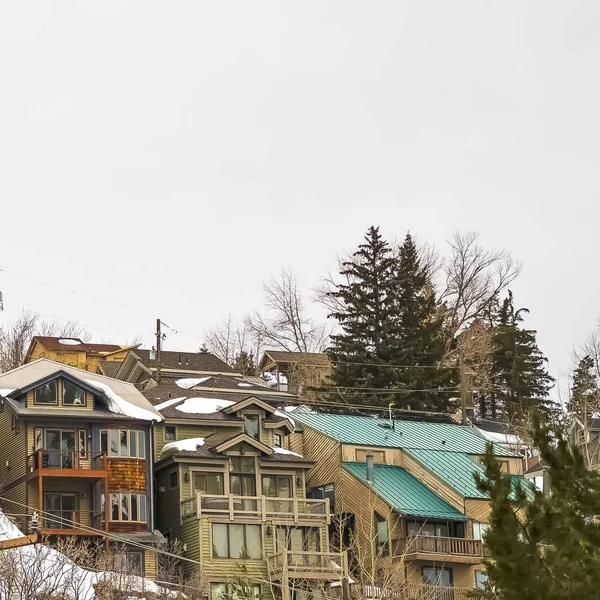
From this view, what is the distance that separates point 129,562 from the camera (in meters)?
55.8

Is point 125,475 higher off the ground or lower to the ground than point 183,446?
lower

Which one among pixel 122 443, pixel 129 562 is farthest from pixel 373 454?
pixel 129 562

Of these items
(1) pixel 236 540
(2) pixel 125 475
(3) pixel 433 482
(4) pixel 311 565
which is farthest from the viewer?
(3) pixel 433 482

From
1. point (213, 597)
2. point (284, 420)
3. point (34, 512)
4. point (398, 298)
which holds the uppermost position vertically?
point (398, 298)

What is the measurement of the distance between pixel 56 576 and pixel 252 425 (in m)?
18.0

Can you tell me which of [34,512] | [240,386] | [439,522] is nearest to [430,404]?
[240,386]

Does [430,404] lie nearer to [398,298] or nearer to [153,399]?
[398,298]

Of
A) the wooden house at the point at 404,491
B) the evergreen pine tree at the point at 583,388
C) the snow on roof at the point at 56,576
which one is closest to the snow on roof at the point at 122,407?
the snow on roof at the point at 56,576

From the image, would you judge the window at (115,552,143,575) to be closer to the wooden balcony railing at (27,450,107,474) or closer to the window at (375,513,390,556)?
the wooden balcony railing at (27,450,107,474)

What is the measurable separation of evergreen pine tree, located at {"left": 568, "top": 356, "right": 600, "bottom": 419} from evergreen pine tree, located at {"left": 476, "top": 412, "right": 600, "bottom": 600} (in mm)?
65013

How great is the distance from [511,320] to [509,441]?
2568cm

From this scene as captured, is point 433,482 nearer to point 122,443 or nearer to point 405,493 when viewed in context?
point 405,493

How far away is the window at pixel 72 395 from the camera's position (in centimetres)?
5975

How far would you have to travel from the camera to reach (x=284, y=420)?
65.1 meters
